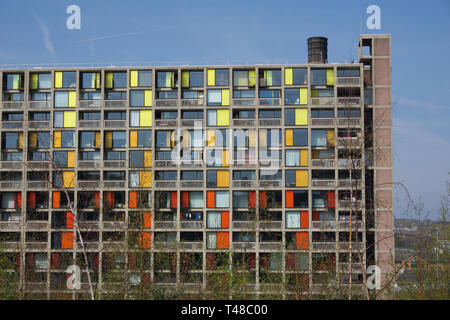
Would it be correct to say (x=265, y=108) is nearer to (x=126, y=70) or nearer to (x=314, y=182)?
(x=314, y=182)

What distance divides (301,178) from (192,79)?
1700 cm

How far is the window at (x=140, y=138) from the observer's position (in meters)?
62.2

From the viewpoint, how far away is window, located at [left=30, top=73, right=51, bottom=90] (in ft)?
211

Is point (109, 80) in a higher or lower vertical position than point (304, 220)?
higher

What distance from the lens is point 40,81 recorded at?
64.3 metres

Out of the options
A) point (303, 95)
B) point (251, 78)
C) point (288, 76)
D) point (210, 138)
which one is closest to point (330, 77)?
point (303, 95)

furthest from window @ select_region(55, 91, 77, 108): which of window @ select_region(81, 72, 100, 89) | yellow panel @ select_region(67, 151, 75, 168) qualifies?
yellow panel @ select_region(67, 151, 75, 168)

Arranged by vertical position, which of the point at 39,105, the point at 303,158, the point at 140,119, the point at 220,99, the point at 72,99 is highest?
the point at 72,99

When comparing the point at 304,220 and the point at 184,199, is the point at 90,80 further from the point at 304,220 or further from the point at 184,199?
the point at 304,220

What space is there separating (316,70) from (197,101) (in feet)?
46.4

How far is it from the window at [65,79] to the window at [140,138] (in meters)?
9.31

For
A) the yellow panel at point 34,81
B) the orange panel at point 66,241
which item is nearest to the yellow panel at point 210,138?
the orange panel at point 66,241
